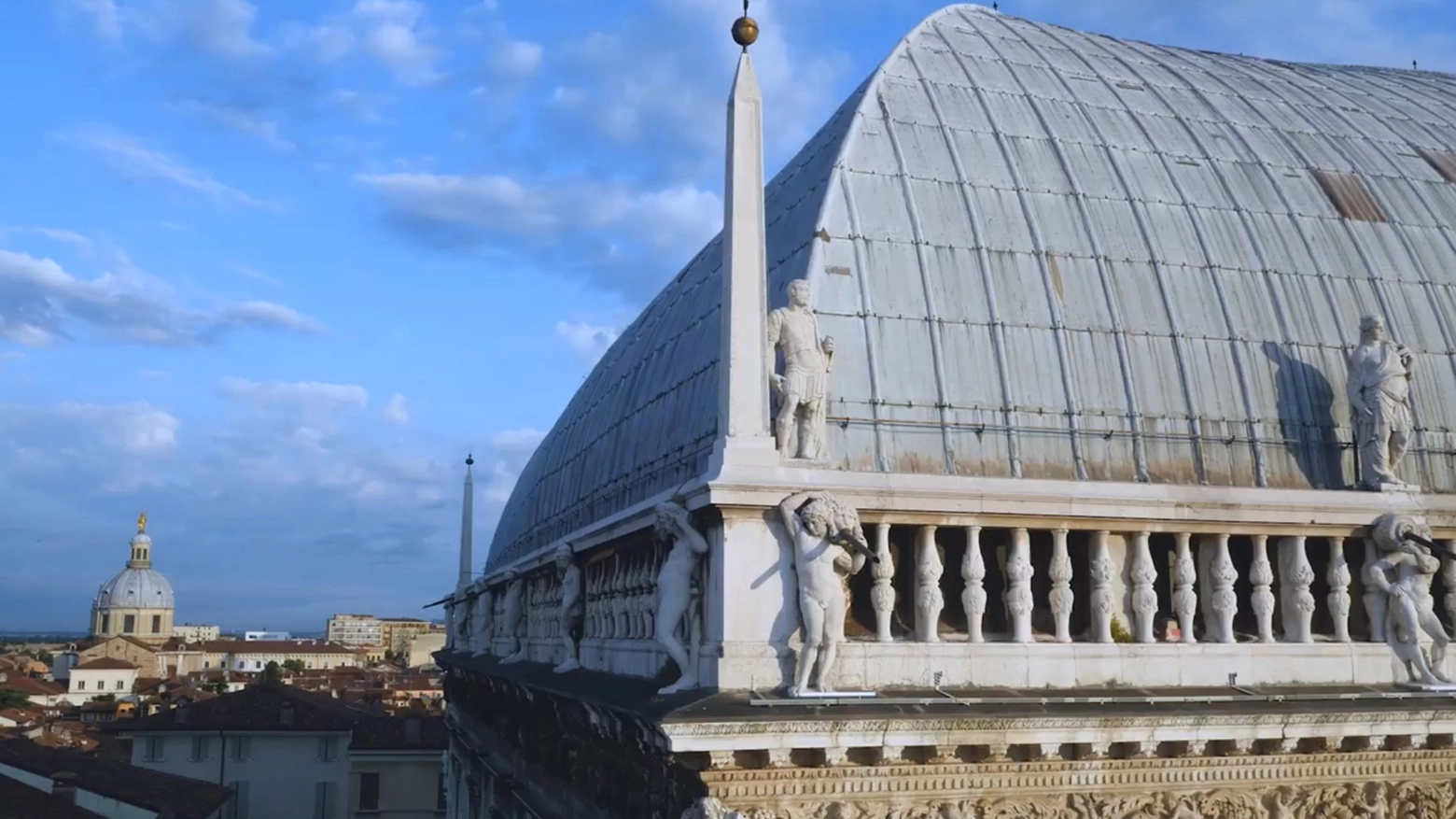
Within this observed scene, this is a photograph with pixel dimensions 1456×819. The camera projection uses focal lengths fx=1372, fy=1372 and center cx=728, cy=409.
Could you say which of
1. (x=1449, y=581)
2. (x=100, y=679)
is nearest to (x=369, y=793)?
(x=1449, y=581)

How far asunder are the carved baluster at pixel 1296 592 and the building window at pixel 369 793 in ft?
229

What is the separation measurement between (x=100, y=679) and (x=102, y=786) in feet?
371

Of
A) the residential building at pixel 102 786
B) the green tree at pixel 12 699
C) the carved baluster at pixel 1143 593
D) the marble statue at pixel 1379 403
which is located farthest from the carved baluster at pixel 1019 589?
the green tree at pixel 12 699

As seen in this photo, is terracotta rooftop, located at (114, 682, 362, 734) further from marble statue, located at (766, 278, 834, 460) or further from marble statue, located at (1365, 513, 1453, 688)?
marble statue, located at (1365, 513, 1453, 688)

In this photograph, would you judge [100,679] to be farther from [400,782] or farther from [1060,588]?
[1060,588]

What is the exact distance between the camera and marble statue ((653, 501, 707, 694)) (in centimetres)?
1794

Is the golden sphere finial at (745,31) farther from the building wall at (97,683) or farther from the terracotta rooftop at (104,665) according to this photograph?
the terracotta rooftop at (104,665)

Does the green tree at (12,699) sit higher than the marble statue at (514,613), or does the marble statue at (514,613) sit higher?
the marble statue at (514,613)

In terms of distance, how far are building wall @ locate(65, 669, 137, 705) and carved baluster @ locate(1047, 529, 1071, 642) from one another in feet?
518

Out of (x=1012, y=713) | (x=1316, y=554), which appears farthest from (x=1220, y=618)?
(x=1012, y=713)

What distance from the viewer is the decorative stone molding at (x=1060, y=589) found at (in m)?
18.9

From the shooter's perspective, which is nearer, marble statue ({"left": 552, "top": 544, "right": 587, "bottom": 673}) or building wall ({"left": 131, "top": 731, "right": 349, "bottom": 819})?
marble statue ({"left": 552, "top": 544, "right": 587, "bottom": 673})

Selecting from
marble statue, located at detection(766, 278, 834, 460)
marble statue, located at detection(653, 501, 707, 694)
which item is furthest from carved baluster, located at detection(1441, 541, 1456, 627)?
marble statue, located at detection(653, 501, 707, 694)

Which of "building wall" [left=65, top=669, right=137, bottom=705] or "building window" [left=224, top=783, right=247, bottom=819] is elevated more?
"building wall" [left=65, top=669, right=137, bottom=705]
